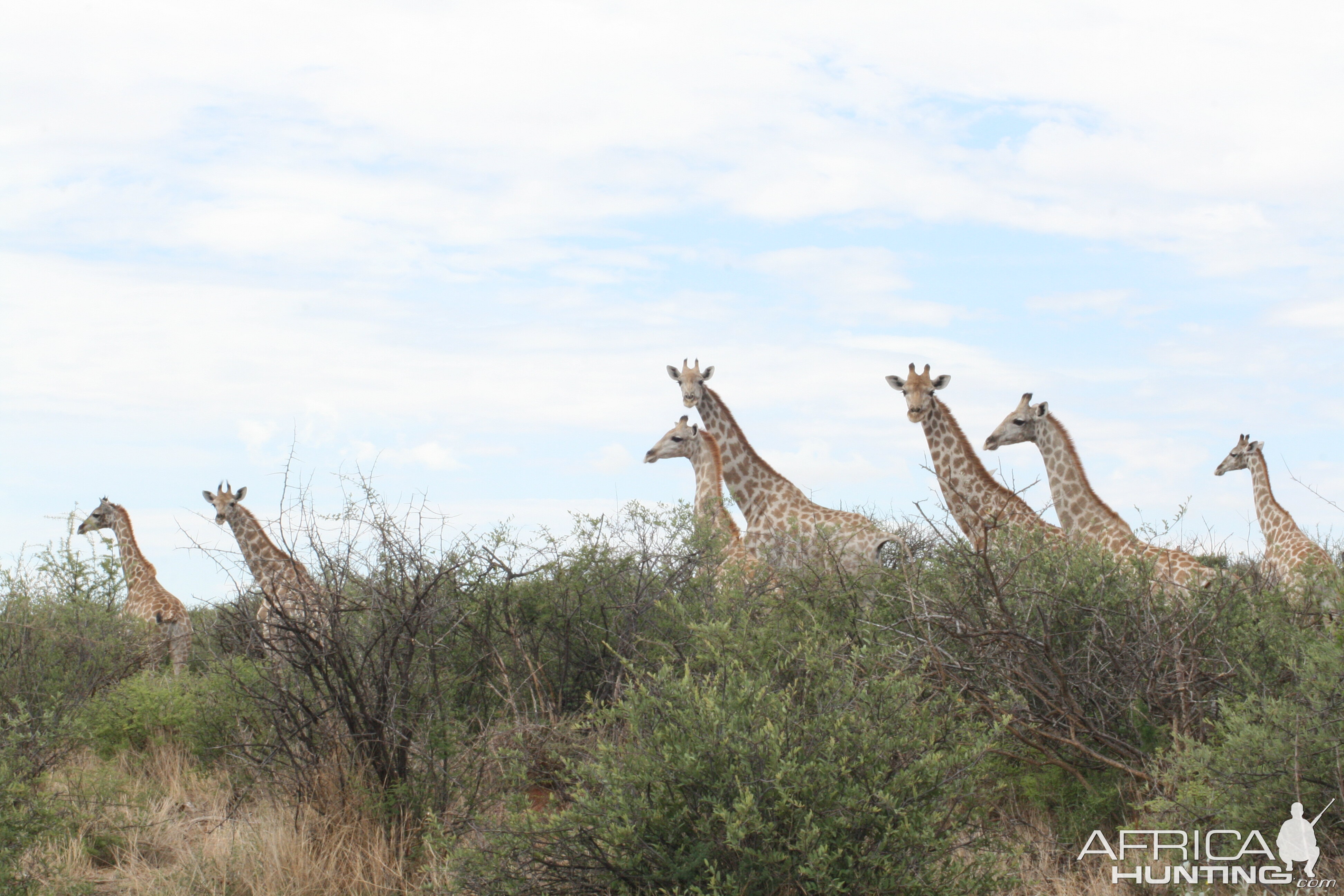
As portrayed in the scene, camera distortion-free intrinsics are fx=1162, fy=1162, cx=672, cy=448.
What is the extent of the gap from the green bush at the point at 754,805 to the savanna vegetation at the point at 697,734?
0.02 metres

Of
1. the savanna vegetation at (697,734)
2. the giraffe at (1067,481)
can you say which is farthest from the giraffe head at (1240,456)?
the savanna vegetation at (697,734)

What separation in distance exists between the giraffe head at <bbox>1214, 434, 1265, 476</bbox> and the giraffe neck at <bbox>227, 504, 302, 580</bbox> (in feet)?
44.1

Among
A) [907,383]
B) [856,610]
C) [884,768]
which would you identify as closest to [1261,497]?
[907,383]

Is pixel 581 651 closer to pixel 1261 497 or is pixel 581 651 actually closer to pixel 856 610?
pixel 856 610

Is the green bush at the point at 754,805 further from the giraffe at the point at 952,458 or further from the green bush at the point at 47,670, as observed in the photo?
the giraffe at the point at 952,458

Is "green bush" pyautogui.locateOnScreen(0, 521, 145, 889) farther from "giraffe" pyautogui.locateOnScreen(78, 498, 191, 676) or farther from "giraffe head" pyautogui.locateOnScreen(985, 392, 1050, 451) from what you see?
"giraffe head" pyautogui.locateOnScreen(985, 392, 1050, 451)

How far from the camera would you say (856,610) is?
25.3 ft

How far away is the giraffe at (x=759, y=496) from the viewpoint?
1181 cm

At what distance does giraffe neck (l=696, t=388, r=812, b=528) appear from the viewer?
13.4 meters

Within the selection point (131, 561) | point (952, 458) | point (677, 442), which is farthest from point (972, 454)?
point (131, 561)

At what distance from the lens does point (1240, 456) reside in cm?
1730

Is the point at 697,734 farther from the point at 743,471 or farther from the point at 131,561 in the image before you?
the point at 131,561

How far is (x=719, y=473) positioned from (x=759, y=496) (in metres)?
0.61

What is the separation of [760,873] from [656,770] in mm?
526
